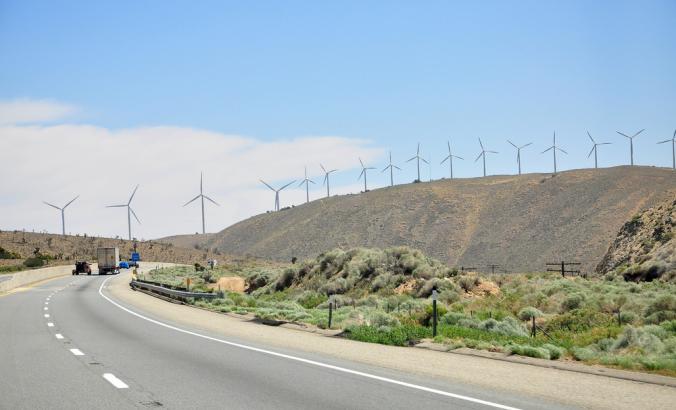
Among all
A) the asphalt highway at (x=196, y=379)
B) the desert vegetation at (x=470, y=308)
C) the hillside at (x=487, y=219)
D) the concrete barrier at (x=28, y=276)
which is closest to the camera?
the asphalt highway at (x=196, y=379)

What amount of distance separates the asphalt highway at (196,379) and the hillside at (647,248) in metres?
36.7

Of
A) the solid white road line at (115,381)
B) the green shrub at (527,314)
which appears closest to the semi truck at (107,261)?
the green shrub at (527,314)

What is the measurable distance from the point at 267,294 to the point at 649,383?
47092 mm

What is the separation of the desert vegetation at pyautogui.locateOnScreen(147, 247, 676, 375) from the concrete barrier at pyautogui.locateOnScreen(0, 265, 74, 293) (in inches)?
598

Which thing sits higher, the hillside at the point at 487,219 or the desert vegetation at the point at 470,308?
the hillside at the point at 487,219

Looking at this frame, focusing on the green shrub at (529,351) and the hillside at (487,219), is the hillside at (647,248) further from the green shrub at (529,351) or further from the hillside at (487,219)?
the green shrub at (529,351)

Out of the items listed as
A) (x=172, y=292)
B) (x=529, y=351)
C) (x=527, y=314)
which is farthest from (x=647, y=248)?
(x=529, y=351)

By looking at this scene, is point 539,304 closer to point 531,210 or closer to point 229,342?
point 229,342

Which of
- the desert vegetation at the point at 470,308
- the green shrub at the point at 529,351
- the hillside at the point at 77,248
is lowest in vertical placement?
the desert vegetation at the point at 470,308

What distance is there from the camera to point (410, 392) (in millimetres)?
9984

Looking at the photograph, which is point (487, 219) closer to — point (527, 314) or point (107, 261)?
point (107, 261)

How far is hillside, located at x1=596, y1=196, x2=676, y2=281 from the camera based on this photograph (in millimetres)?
47444

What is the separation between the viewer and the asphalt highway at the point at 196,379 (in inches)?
367

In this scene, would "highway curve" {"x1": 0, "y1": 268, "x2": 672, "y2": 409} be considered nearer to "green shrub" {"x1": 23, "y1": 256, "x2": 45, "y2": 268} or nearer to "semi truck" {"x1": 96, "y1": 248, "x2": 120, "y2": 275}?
"semi truck" {"x1": 96, "y1": 248, "x2": 120, "y2": 275}
